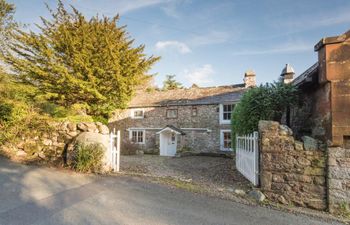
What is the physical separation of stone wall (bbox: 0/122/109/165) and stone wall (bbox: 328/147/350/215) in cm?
720

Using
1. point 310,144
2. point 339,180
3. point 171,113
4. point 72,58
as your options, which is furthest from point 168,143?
point 339,180

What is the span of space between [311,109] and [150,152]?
1363 centimetres

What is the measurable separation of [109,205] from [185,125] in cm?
1340

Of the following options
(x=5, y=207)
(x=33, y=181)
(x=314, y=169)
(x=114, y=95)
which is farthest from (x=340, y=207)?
(x=114, y=95)

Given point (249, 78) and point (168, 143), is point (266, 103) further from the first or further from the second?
point (168, 143)

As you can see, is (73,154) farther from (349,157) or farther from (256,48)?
(256,48)

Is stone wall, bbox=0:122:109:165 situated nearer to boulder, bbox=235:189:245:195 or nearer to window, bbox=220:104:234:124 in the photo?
boulder, bbox=235:189:245:195

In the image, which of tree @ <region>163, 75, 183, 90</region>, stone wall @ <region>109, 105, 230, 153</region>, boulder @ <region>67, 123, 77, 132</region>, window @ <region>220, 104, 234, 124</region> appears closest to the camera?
boulder @ <region>67, 123, 77, 132</region>

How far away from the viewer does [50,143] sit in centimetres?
773

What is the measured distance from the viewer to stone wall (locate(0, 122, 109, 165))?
7.52m

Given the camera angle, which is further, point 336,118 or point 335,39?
point 335,39

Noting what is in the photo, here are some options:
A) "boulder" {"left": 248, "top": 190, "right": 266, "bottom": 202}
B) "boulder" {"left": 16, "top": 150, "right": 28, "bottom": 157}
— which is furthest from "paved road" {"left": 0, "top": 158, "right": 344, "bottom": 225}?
"boulder" {"left": 16, "top": 150, "right": 28, "bottom": 157}

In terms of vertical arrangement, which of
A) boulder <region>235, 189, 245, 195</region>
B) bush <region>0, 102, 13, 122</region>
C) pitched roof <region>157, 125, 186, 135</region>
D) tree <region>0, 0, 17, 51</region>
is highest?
tree <region>0, 0, 17, 51</region>

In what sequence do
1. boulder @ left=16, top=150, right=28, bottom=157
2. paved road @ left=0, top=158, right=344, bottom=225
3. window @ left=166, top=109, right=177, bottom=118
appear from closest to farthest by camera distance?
paved road @ left=0, top=158, right=344, bottom=225
boulder @ left=16, top=150, right=28, bottom=157
window @ left=166, top=109, right=177, bottom=118
